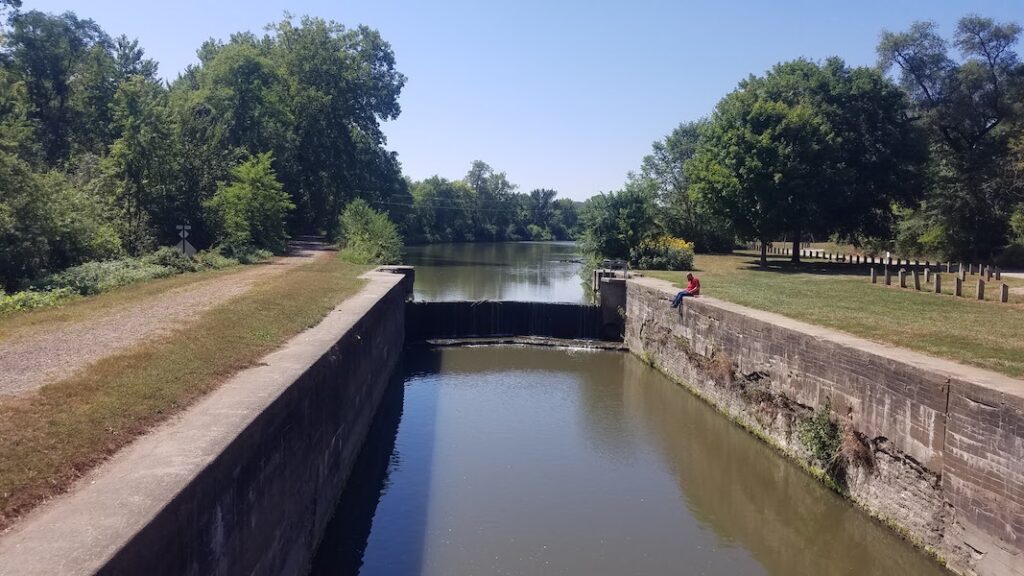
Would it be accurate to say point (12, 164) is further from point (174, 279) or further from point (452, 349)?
point (452, 349)

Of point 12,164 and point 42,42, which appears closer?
point 12,164

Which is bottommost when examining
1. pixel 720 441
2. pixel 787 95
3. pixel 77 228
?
pixel 720 441

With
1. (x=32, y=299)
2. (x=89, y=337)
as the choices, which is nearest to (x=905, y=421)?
(x=89, y=337)

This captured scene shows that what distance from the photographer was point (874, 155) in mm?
32406

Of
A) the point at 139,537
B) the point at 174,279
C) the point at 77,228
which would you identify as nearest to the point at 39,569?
the point at 139,537

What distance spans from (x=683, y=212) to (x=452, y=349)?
3054 cm

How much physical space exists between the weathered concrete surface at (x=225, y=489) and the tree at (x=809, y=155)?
23.3 meters

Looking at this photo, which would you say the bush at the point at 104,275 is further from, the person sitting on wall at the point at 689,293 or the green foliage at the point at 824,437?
the green foliage at the point at 824,437

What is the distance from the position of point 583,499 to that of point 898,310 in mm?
9274

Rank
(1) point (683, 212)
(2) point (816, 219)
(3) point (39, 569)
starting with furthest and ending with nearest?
(1) point (683, 212) → (2) point (816, 219) → (3) point (39, 569)

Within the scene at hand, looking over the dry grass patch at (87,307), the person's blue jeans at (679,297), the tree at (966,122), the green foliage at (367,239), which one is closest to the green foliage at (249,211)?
the green foliage at (367,239)

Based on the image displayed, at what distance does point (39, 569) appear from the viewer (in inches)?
152

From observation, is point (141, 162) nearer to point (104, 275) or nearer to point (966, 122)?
point (104, 275)

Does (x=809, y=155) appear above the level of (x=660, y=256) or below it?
above
